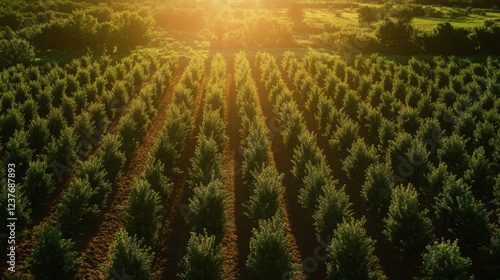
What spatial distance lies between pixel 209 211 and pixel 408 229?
4.51 metres

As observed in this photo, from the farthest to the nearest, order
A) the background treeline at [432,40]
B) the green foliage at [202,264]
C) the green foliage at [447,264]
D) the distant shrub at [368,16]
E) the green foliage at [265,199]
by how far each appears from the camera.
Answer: the distant shrub at [368,16], the background treeline at [432,40], the green foliage at [265,199], the green foliage at [202,264], the green foliage at [447,264]

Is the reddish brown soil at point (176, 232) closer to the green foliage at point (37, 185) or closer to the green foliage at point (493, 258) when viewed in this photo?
the green foliage at point (37, 185)

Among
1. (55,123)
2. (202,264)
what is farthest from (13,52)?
(202,264)

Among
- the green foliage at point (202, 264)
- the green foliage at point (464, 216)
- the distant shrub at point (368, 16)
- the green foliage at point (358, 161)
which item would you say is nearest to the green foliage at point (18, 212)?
the green foliage at point (202, 264)

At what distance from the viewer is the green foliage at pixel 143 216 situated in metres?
9.30

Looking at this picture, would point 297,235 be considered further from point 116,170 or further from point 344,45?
point 344,45

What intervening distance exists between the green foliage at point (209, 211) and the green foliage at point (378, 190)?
3.78 meters

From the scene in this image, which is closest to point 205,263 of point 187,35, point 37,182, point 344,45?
point 37,182

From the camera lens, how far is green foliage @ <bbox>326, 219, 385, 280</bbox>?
7.65m

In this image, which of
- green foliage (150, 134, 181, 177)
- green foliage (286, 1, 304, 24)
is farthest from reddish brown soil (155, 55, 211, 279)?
green foliage (286, 1, 304, 24)

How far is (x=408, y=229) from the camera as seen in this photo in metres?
8.70

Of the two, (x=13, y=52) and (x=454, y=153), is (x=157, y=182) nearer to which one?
(x=454, y=153)

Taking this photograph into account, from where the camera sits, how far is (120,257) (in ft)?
24.9

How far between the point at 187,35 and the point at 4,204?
42161 millimetres
